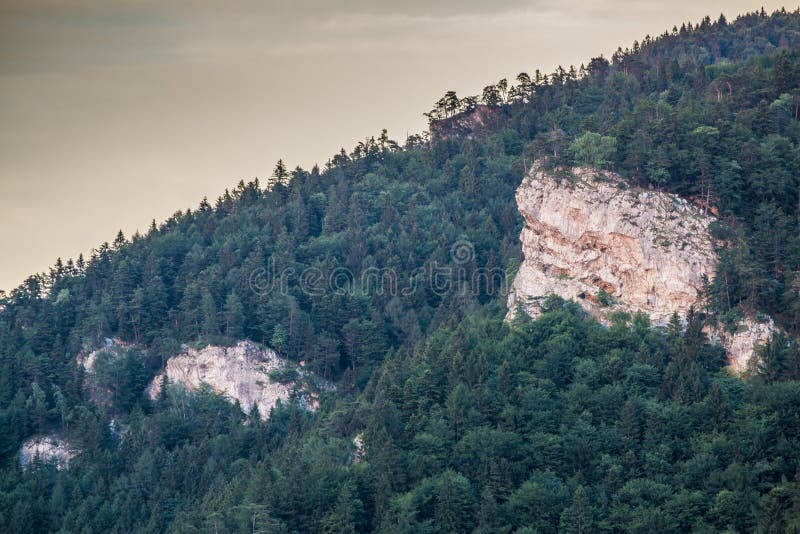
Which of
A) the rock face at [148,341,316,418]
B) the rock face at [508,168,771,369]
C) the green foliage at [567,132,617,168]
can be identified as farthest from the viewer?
the rock face at [148,341,316,418]

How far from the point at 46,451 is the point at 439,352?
35752 mm

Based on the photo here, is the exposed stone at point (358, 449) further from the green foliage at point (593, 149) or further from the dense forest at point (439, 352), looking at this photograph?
the green foliage at point (593, 149)

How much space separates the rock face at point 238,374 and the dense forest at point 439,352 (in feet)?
4.40

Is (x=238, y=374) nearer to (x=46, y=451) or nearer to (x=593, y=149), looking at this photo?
(x=46, y=451)

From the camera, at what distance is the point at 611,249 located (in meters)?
90.9

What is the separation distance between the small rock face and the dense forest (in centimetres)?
110

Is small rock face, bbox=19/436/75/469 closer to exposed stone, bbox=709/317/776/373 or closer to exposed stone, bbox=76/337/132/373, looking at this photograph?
exposed stone, bbox=76/337/132/373

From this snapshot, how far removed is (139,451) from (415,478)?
3031 centimetres

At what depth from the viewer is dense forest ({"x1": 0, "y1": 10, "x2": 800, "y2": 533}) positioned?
7600cm

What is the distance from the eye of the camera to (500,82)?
14438cm

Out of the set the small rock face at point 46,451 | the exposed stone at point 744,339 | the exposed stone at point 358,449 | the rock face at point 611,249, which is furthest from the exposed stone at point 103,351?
the exposed stone at point 744,339

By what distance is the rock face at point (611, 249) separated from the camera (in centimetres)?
8700

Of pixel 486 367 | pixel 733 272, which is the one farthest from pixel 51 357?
pixel 733 272

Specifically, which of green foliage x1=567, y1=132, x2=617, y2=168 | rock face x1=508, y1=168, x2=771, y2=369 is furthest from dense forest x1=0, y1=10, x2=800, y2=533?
rock face x1=508, y1=168, x2=771, y2=369
